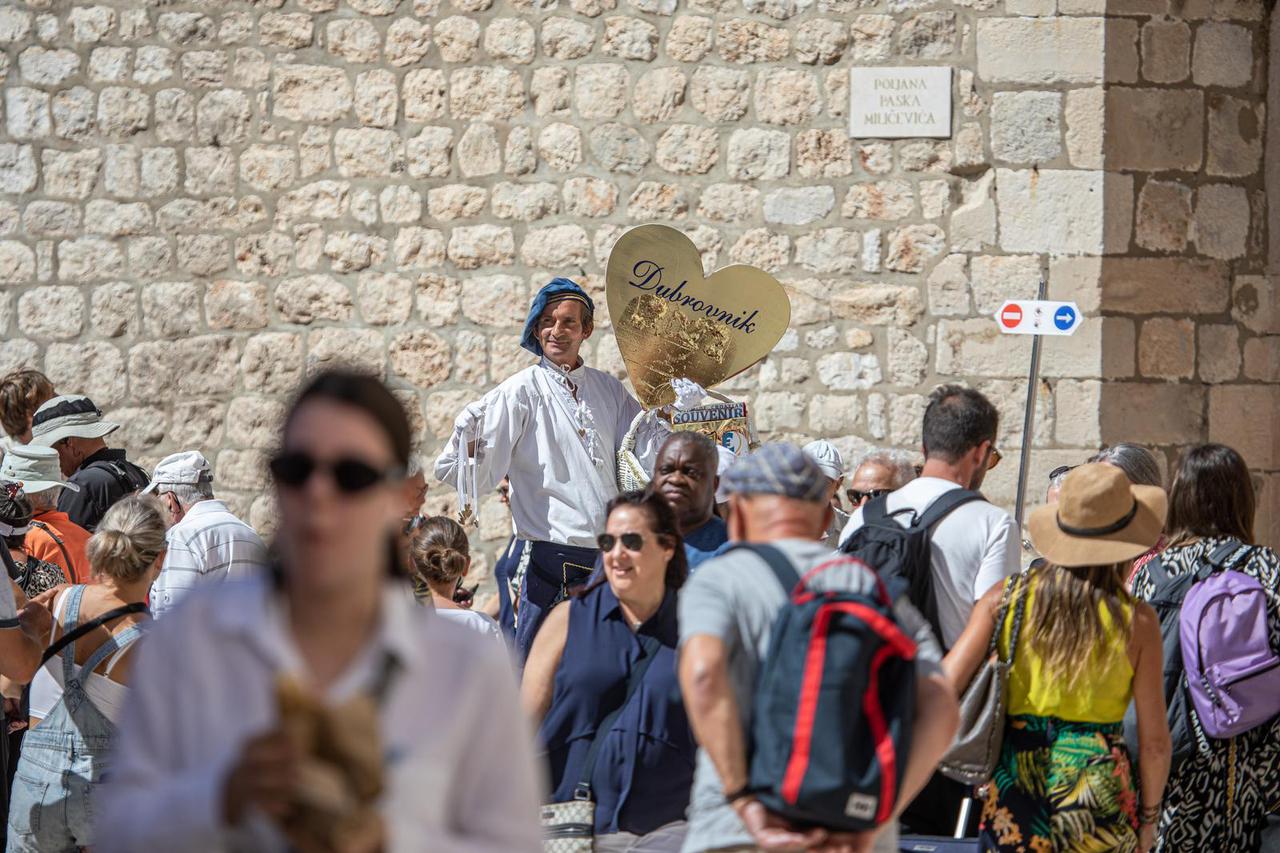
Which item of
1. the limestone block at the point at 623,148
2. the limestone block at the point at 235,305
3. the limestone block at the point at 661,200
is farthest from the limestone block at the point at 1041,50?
the limestone block at the point at 235,305

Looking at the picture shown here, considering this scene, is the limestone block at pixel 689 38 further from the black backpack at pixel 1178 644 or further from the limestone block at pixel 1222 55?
the black backpack at pixel 1178 644

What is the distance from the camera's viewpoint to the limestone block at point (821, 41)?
729 centimetres

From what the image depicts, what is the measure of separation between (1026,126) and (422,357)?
320cm

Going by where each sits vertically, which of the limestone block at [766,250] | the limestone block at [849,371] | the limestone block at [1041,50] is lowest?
the limestone block at [849,371]

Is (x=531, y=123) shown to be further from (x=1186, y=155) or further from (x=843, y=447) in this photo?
(x=1186, y=155)

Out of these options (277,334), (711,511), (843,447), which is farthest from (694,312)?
(277,334)

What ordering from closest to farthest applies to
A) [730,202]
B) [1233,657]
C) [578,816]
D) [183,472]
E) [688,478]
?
[578,816]
[1233,657]
[688,478]
[183,472]
[730,202]

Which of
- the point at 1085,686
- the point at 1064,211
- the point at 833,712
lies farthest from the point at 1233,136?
the point at 833,712

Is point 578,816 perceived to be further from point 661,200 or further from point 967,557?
point 661,200

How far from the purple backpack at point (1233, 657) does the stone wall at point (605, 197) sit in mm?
2789

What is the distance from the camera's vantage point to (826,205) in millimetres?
7293

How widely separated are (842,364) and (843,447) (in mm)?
412

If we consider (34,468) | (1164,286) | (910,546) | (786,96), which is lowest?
(910,546)

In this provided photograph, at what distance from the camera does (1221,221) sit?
7238mm
